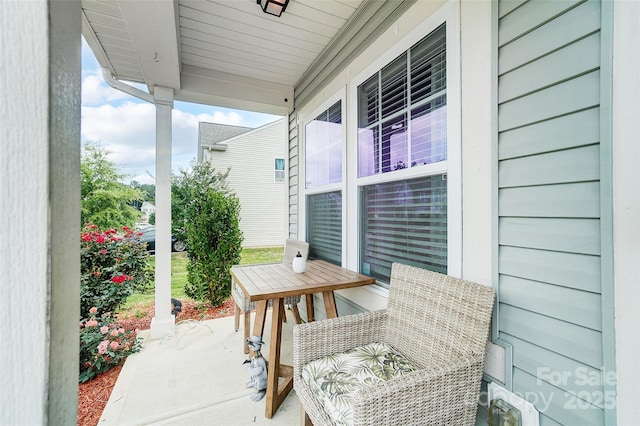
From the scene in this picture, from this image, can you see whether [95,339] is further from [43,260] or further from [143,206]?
[143,206]

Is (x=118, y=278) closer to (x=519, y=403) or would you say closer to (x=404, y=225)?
(x=404, y=225)

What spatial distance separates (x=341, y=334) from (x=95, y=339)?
2.28m

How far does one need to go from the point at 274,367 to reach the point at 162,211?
6.90ft

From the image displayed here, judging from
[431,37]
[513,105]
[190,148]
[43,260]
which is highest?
[190,148]

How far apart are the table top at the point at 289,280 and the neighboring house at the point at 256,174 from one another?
22.7ft

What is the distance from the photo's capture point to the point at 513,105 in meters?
1.24

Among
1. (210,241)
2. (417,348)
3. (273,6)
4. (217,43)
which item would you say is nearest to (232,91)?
(217,43)

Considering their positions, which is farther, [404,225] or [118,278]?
[118,278]

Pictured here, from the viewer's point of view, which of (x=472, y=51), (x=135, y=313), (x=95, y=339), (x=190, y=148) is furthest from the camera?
(x=190, y=148)

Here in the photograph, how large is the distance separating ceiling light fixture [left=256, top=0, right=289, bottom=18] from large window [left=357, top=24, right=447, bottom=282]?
0.87m

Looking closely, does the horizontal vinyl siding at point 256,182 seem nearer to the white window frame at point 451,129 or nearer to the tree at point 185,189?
the tree at point 185,189

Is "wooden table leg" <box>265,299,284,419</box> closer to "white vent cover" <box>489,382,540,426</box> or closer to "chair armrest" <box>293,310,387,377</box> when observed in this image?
"chair armrest" <box>293,310,387,377</box>

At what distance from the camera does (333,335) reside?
157 centimetres

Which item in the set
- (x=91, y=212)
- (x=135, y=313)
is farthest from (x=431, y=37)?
(x=91, y=212)
